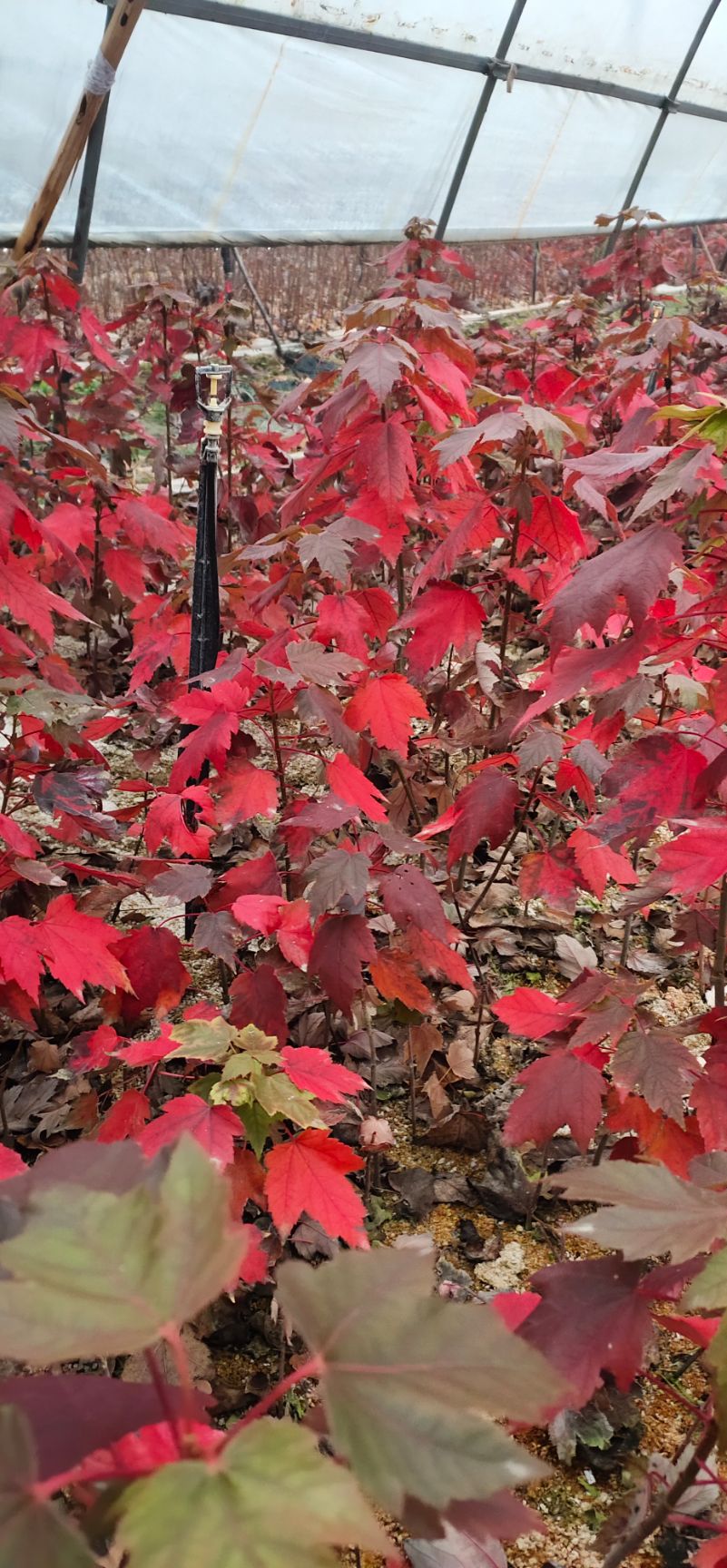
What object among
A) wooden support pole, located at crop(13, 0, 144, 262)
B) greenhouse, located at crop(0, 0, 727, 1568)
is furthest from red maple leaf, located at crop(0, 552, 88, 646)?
wooden support pole, located at crop(13, 0, 144, 262)

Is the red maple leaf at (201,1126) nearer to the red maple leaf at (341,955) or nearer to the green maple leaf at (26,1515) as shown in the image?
the red maple leaf at (341,955)

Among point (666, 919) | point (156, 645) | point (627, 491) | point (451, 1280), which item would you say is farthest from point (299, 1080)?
point (627, 491)

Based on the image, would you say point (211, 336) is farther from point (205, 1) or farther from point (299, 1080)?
point (299, 1080)

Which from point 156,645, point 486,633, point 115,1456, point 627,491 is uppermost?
point 627,491

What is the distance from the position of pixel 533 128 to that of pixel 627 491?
17.0 feet

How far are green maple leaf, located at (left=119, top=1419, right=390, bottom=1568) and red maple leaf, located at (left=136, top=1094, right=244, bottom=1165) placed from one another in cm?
57

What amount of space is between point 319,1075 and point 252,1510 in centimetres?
68

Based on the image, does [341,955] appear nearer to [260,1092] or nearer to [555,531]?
[260,1092]

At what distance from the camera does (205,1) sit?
13.6 feet

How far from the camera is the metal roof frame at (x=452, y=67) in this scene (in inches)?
167

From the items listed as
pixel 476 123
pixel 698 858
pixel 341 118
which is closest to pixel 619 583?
pixel 698 858

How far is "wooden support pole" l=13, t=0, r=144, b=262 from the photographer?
3.38 m

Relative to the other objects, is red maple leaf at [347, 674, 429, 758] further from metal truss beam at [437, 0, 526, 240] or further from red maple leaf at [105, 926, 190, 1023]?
metal truss beam at [437, 0, 526, 240]

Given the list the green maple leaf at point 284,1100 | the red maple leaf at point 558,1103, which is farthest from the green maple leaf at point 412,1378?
the red maple leaf at point 558,1103
